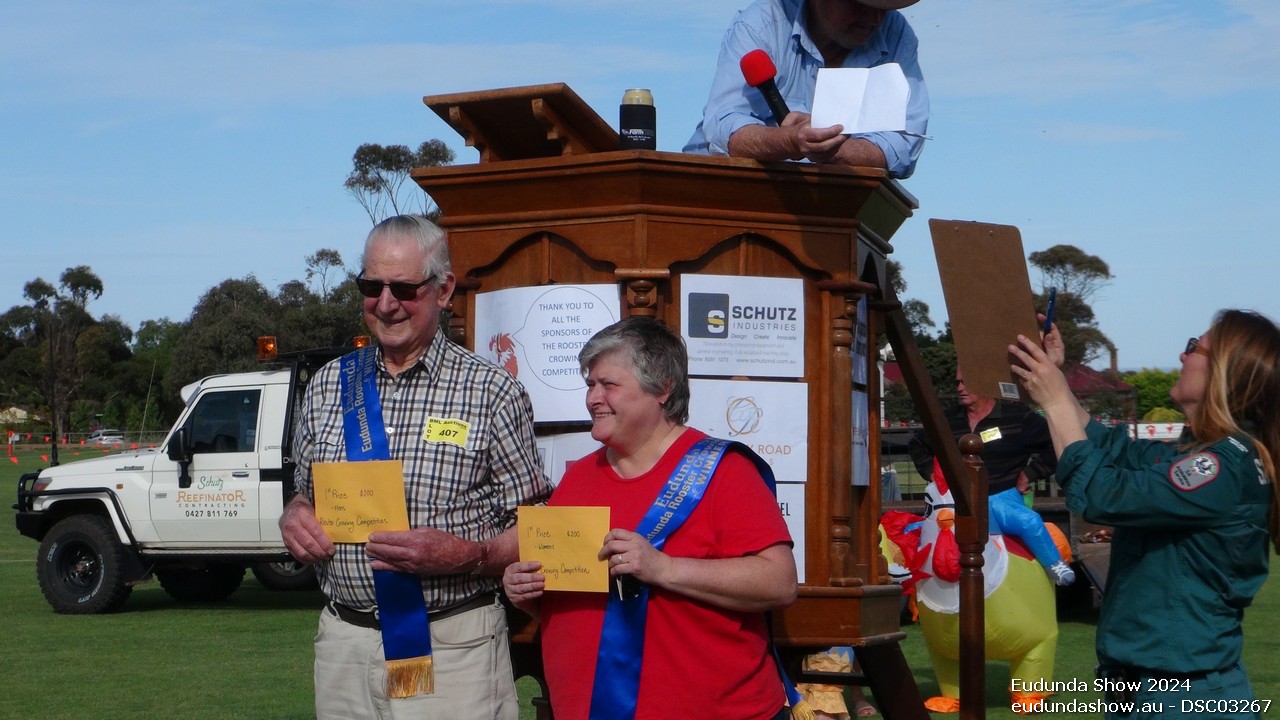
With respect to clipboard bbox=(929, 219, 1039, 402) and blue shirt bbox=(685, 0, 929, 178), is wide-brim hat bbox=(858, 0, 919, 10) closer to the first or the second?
blue shirt bbox=(685, 0, 929, 178)

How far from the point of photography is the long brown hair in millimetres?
3270

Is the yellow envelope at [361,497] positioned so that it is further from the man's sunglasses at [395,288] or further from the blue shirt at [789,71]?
the blue shirt at [789,71]

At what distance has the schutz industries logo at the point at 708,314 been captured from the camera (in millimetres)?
3455

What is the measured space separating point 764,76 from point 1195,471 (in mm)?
1444

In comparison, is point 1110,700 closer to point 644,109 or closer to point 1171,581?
point 1171,581

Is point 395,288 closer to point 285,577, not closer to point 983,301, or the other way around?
point 983,301

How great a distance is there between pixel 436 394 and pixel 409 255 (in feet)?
1.14

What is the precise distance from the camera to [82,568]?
45.5 feet

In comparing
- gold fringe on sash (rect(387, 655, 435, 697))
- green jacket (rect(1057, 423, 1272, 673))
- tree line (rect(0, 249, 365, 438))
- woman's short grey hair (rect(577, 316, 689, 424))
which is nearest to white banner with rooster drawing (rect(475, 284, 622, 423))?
woman's short grey hair (rect(577, 316, 689, 424))

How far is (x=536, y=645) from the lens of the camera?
3656 millimetres

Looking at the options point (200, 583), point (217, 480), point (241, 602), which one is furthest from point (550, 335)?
point (200, 583)

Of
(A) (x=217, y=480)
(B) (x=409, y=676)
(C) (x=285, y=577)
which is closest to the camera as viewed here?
(B) (x=409, y=676)

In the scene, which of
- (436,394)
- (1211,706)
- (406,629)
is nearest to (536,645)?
(406,629)

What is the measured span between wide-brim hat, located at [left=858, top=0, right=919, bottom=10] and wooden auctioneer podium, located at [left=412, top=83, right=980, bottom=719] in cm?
50
